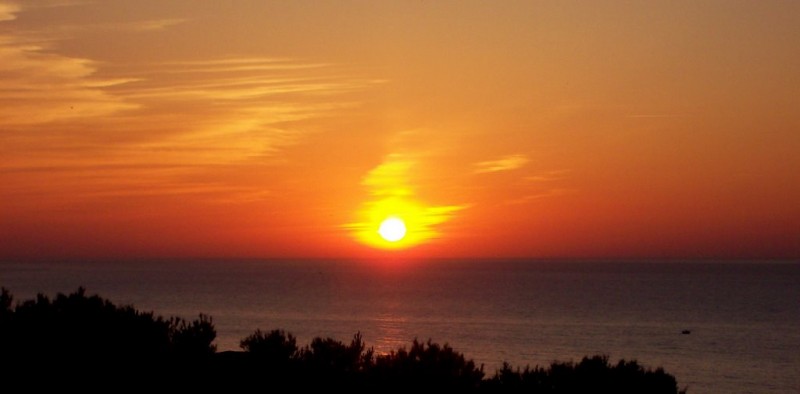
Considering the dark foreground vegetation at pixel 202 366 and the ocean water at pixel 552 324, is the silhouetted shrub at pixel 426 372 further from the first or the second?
the ocean water at pixel 552 324

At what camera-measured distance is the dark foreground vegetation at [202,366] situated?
28.0 m

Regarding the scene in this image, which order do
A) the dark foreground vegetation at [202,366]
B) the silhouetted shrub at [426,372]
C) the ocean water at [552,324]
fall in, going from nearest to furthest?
the dark foreground vegetation at [202,366] < the silhouetted shrub at [426,372] < the ocean water at [552,324]

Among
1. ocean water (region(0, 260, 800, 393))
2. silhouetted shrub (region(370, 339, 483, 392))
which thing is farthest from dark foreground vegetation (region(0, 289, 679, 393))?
ocean water (region(0, 260, 800, 393))

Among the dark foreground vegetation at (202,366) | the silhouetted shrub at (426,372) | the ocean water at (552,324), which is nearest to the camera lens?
the dark foreground vegetation at (202,366)

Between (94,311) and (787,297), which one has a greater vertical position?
(787,297)

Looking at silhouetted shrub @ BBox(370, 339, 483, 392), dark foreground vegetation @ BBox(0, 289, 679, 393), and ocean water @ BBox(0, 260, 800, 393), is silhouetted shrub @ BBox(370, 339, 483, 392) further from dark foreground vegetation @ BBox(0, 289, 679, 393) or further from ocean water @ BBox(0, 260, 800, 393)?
ocean water @ BBox(0, 260, 800, 393)

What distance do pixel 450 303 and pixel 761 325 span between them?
52.9 m

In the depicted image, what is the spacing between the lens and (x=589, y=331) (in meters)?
116

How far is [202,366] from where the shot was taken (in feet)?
95.8

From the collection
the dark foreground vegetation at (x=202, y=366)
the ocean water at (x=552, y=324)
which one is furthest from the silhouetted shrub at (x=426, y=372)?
the ocean water at (x=552, y=324)

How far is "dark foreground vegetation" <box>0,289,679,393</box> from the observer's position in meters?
28.0

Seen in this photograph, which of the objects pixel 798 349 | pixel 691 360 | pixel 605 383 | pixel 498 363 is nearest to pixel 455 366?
pixel 605 383

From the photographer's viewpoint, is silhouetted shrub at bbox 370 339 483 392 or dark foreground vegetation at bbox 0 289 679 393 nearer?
Result: dark foreground vegetation at bbox 0 289 679 393

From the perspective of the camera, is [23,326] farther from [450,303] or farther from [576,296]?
[576,296]
